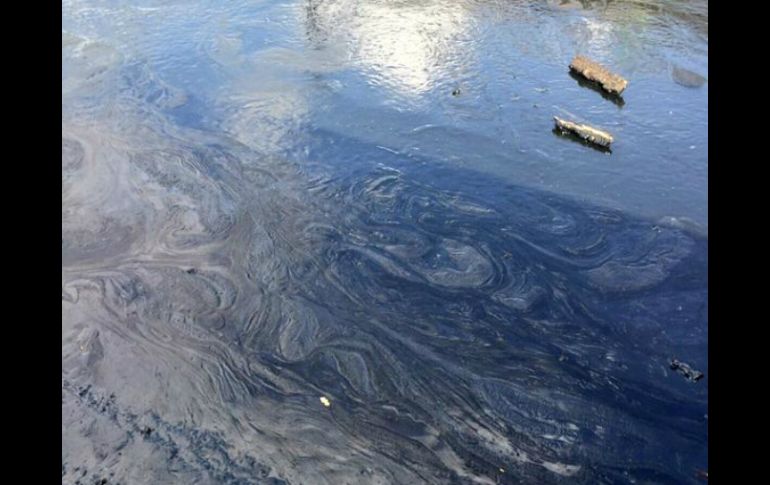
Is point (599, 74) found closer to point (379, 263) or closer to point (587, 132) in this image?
point (587, 132)

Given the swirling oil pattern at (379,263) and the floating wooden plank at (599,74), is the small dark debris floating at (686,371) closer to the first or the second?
the swirling oil pattern at (379,263)

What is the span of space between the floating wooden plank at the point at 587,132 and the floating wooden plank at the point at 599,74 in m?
0.99

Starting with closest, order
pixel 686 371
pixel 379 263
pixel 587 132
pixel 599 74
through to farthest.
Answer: pixel 686 371 < pixel 379 263 < pixel 587 132 < pixel 599 74

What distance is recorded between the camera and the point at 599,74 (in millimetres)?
7137

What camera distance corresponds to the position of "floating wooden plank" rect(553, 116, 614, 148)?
6192mm

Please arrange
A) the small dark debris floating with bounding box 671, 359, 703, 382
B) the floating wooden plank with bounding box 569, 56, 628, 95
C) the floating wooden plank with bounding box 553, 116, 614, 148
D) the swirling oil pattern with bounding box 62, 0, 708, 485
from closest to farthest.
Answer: the swirling oil pattern with bounding box 62, 0, 708, 485 < the small dark debris floating with bounding box 671, 359, 703, 382 < the floating wooden plank with bounding box 553, 116, 614, 148 < the floating wooden plank with bounding box 569, 56, 628, 95

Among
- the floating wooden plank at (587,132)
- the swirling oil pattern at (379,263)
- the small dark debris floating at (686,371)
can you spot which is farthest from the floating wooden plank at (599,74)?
the small dark debris floating at (686,371)

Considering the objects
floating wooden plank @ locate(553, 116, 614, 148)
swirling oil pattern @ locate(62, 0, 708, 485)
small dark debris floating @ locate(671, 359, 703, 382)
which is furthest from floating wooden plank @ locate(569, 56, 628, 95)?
small dark debris floating @ locate(671, 359, 703, 382)

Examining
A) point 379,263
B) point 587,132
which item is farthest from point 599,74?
point 379,263

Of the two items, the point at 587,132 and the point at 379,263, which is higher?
the point at 587,132

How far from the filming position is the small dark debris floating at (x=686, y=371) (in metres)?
4.05

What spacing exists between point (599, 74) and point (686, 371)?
4264 millimetres

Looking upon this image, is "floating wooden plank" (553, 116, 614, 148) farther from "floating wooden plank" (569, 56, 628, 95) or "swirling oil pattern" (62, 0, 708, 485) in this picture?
"floating wooden plank" (569, 56, 628, 95)

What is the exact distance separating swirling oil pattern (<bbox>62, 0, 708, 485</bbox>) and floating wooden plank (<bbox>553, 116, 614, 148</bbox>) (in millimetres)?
154
